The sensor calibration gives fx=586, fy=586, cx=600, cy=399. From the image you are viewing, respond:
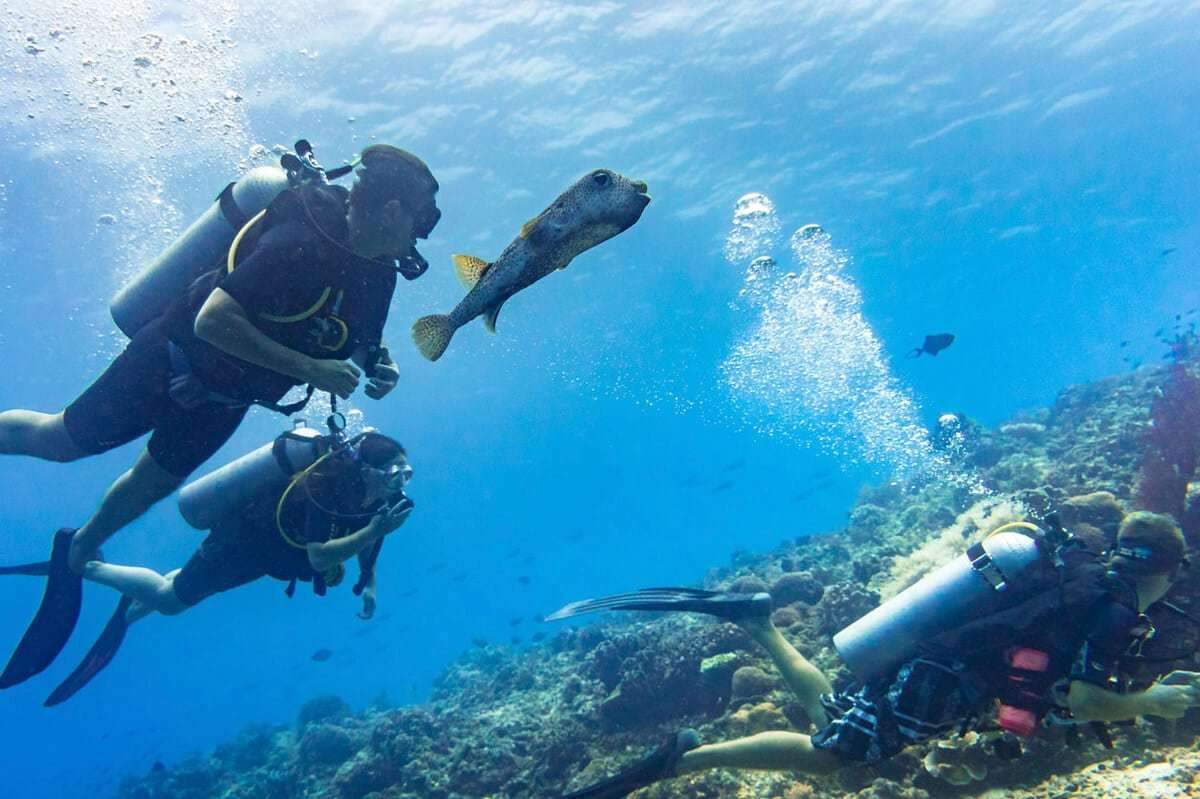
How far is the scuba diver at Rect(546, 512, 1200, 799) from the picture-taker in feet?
11.6

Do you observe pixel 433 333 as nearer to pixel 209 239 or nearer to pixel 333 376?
pixel 333 376

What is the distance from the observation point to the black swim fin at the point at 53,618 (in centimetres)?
566

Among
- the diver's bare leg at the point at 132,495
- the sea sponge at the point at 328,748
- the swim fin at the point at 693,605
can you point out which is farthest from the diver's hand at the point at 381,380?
the sea sponge at the point at 328,748

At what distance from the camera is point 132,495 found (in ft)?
15.8

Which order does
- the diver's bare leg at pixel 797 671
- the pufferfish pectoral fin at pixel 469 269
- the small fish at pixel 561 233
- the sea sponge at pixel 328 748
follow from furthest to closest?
the sea sponge at pixel 328 748
the diver's bare leg at pixel 797 671
the pufferfish pectoral fin at pixel 469 269
the small fish at pixel 561 233

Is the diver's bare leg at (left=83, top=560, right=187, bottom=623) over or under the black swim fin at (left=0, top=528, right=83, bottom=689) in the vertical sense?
over

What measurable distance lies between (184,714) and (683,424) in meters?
96.5

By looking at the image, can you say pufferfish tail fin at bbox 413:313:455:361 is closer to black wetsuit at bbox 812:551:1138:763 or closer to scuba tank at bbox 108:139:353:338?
scuba tank at bbox 108:139:353:338

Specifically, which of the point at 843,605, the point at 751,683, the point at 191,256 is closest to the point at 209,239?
the point at 191,256

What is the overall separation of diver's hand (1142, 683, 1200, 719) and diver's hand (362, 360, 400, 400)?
5.06 metres

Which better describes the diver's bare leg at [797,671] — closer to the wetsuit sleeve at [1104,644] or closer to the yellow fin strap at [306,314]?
the wetsuit sleeve at [1104,644]

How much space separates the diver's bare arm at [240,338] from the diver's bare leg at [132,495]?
208 cm

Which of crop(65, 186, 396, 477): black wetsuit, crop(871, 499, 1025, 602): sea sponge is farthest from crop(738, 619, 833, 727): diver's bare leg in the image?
crop(871, 499, 1025, 602): sea sponge

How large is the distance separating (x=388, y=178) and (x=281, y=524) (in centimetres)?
383
